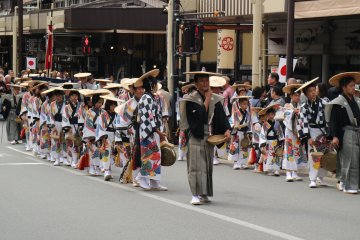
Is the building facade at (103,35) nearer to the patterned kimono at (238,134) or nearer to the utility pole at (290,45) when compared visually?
the utility pole at (290,45)

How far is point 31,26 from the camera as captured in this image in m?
41.2

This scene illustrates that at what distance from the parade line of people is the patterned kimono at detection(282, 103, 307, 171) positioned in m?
0.02

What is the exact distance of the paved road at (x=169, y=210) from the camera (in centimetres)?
902

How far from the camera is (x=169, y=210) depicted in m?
10.6

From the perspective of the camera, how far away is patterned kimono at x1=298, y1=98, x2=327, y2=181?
13273mm

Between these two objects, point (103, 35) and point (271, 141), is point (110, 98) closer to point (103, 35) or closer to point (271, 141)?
point (271, 141)

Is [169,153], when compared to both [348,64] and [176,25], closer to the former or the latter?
[176,25]

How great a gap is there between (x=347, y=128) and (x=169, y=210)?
11.4 ft

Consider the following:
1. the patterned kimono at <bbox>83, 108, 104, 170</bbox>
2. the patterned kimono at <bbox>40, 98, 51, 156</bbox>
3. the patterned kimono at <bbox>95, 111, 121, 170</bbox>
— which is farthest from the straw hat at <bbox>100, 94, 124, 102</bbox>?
the patterned kimono at <bbox>40, 98, 51, 156</bbox>

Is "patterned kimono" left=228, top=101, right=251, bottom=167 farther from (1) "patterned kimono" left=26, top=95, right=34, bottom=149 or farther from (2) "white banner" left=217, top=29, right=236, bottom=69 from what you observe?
(2) "white banner" left=217, top=29, right=236, bottom=69

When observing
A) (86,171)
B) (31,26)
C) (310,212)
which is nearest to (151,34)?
(31,26)

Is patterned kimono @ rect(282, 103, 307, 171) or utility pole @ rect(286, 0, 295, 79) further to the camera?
utility pole @ rect(286, 0, 295, 79)

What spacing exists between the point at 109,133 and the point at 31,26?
1105 inches

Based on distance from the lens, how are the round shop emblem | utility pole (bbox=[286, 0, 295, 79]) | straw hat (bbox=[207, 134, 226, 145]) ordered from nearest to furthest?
straw hat (bbox=[207, 134, 226, 145])
utility pole (bbox=[286, 0, 295, 79])
the round shop emblem
